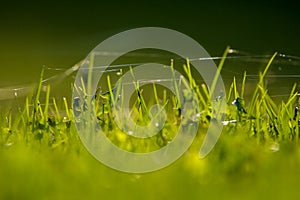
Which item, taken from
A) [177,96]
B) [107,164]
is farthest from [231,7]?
[107,164]

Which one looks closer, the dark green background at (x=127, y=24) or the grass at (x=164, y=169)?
the grass at (x=164, y=169)

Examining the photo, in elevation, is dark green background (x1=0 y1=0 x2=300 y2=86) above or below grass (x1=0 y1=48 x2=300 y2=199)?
above

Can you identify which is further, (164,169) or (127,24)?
(127,24)

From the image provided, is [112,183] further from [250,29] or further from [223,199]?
[250,29]

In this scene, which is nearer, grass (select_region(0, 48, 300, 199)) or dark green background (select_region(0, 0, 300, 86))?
grass (select_region(0, 48, 300, 199))

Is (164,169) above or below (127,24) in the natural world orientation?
below
